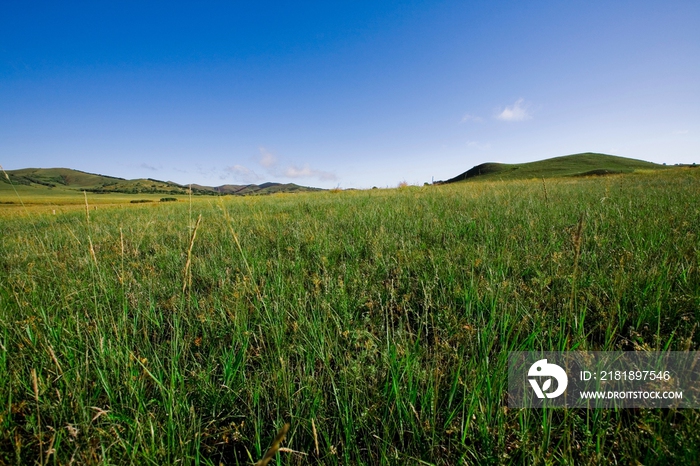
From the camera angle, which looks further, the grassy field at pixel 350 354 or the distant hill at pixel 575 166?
the distant hill at pixel 575 166

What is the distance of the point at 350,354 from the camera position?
1320 millimetres

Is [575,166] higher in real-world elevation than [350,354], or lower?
higher

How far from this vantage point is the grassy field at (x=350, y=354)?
98cm

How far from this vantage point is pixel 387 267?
2.35m

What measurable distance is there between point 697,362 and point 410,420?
1299mm

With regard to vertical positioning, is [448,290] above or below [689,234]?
below

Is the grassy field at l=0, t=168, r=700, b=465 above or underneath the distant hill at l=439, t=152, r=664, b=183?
underneath

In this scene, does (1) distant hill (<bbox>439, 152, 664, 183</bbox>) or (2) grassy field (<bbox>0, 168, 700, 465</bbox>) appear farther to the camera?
(1) distant hill (<bbox>439, 152, 664, 183</bbox>)

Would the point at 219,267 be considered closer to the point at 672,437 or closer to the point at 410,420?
the point at 410,420

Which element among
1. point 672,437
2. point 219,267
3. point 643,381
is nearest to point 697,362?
point 643,381

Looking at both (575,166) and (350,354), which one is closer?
(350,354)

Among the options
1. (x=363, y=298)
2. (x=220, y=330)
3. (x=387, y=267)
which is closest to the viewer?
(x=220, y=330)

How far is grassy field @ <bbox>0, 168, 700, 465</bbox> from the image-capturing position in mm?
976

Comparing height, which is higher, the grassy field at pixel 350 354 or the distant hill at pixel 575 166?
the distant hill at pixel 575 166
